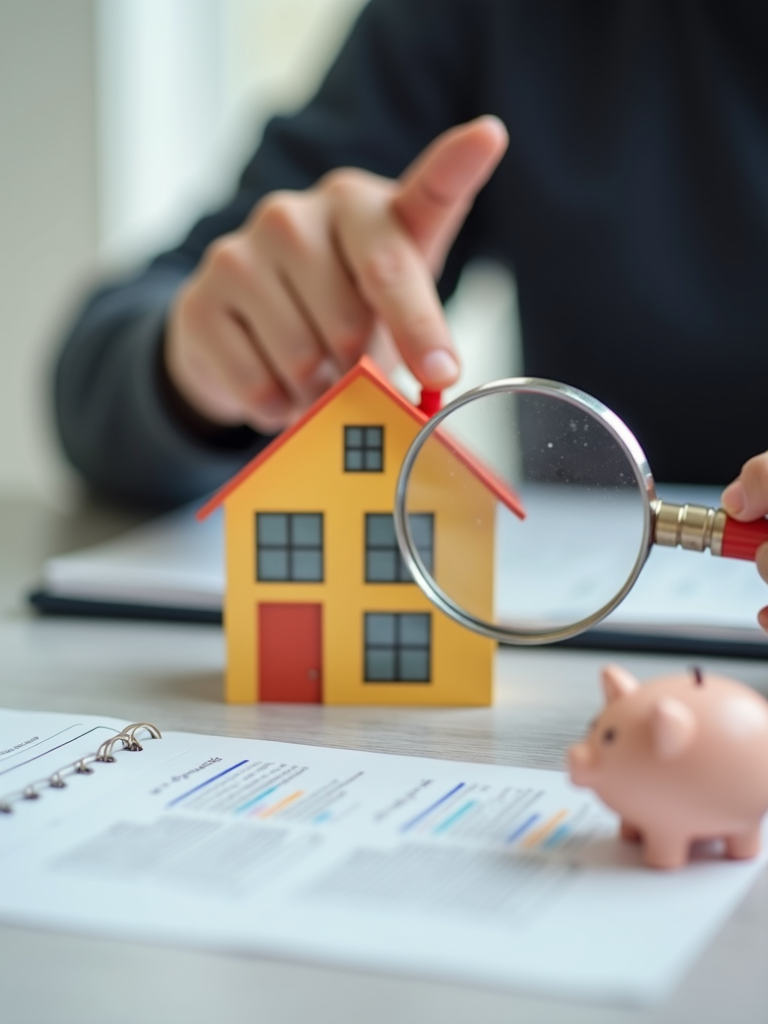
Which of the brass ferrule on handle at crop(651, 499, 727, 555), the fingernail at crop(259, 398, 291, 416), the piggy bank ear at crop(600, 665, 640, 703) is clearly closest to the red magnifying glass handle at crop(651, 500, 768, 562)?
the brass ferrule on handle at crop(651, 499, 727, 555)

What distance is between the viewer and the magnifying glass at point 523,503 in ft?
1.98

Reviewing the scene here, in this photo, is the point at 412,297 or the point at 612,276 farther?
the point at 612,276

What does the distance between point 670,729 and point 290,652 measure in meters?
0.35

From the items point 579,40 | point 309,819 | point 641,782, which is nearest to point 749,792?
point 641,782

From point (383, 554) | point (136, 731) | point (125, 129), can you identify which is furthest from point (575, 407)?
point (125, 129)

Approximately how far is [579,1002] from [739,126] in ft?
4.29

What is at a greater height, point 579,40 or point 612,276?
point 579,40

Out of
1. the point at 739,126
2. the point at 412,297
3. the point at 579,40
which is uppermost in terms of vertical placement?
the point at 579,40

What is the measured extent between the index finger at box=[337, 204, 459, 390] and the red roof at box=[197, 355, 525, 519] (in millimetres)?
44

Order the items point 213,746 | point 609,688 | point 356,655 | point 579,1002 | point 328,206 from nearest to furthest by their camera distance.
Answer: point 579,1002, point 609,688, point 213,746, point 356,655, point 328,206

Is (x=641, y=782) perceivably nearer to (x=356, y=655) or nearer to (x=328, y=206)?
(x=356, y=655)

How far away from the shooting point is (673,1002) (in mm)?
400

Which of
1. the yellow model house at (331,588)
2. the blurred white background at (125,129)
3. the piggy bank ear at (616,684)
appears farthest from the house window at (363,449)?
the blurred white background at (125,129)

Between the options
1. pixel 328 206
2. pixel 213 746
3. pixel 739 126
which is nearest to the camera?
pixel 213 746
